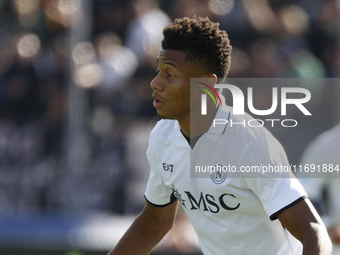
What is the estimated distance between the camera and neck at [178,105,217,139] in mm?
2376

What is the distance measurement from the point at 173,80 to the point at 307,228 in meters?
0.91

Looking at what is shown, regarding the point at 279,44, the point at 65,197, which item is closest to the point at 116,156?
the point at 65,197

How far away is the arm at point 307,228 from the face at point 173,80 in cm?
73

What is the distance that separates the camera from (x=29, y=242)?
4.82 metres

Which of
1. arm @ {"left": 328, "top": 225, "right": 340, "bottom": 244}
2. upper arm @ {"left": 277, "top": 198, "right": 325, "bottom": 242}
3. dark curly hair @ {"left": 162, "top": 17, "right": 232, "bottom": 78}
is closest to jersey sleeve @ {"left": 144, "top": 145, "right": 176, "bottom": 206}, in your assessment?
dark curly hair @ {"left": 162, "top": 17, "right": 232, "bottom": 78}

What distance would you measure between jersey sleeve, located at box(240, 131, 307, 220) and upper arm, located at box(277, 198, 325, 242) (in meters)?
0.02

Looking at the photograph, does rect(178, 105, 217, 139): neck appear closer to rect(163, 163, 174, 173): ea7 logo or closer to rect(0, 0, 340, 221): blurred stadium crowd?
rect(163, 163, 174, 173): ea7 logo

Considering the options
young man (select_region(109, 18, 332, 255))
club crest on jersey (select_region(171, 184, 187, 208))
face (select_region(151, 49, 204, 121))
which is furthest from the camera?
club crest on jersey (select_region(171, 184, 187, 208))

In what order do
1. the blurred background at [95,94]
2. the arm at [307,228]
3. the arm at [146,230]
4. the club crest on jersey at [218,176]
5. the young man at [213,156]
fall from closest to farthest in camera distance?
the arm at [307,228], the young man at [213,156], the club crest on jersey at [218,176], the arm at [146,230], the blurred background at [95,94]

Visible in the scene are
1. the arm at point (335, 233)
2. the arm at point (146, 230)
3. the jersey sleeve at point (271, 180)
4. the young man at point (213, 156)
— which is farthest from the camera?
the arm at point (335, 233)

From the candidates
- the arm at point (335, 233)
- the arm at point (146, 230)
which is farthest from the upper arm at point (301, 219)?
the arm at point (335, 233)

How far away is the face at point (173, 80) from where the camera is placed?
2.31 meters

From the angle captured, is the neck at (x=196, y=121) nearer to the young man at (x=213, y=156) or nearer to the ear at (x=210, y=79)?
the young man at (x=213, y=156)

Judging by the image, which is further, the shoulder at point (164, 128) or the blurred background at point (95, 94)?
the blurred background at point (95, 94)
